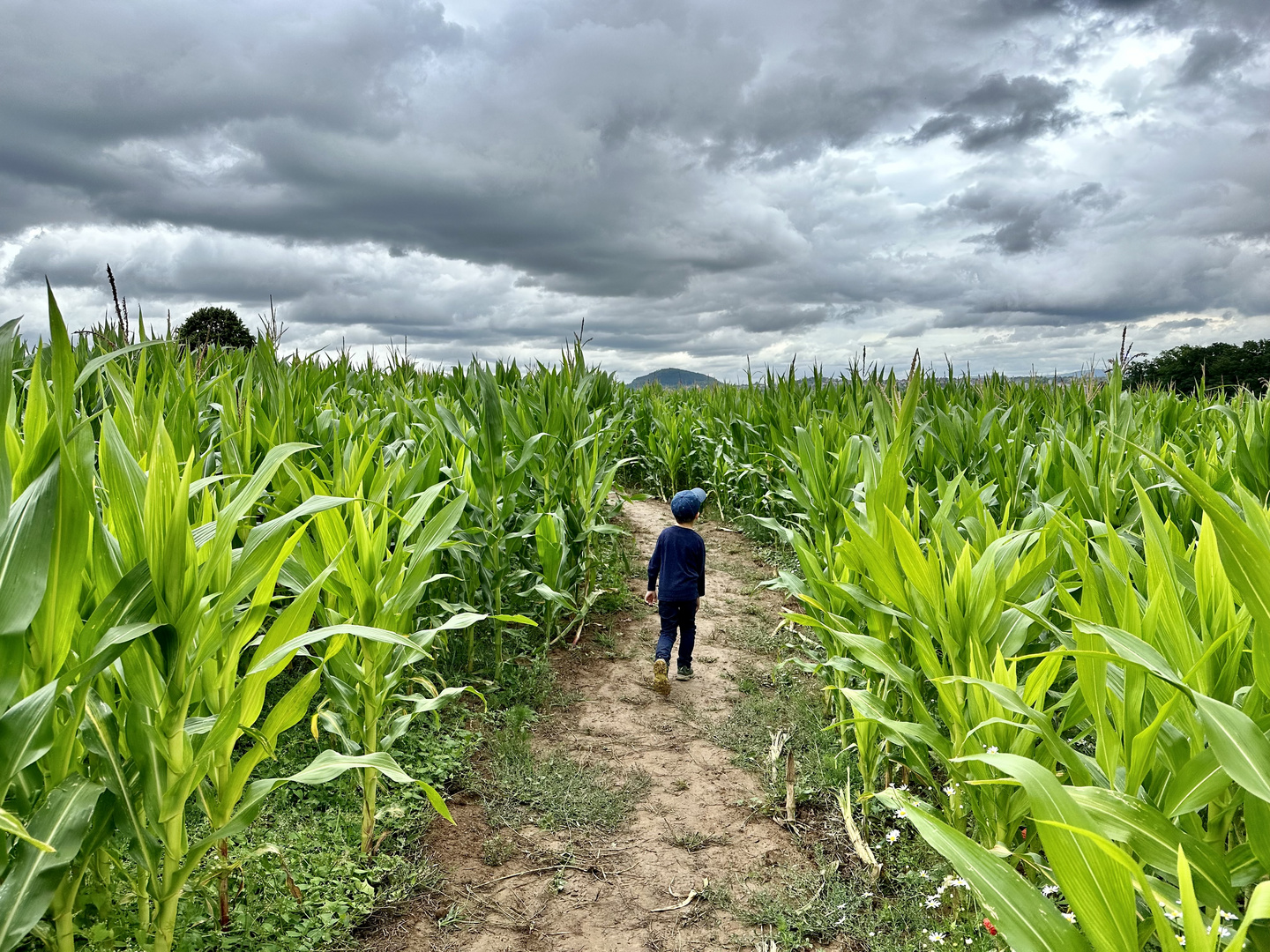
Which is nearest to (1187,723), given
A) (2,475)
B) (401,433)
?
(2,475)

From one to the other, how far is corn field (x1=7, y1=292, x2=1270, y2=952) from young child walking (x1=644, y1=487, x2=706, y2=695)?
2.64ft

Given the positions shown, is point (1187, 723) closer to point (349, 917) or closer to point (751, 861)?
point (751, 861)

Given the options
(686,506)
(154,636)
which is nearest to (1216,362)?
(686,506)

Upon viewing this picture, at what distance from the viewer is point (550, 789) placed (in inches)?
141

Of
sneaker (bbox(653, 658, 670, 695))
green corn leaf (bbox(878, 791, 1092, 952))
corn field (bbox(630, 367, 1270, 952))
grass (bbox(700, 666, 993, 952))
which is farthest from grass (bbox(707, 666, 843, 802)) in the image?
green corn leaf (bbox(878, 791, 1092, 952))

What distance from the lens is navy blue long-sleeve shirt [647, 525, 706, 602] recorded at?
501cm

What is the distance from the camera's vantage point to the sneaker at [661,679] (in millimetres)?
4723

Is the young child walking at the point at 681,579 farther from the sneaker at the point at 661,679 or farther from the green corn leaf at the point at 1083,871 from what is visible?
the green corn leaf at the point at 1083,871

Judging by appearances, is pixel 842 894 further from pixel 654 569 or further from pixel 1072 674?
pixel 654 569

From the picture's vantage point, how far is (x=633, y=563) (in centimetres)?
736

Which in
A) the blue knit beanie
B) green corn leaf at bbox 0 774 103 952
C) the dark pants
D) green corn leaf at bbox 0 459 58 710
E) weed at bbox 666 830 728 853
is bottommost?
weed at bbox 666 830 728 853

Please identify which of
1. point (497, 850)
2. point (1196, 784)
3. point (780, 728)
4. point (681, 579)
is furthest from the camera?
point (681, 579)

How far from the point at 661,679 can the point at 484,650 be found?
1.19 meters

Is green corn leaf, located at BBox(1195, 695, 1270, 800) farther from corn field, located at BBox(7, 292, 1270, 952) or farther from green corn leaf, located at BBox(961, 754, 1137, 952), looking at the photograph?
green corn leaf, located at BBox(961, 754, 1137, 952)
